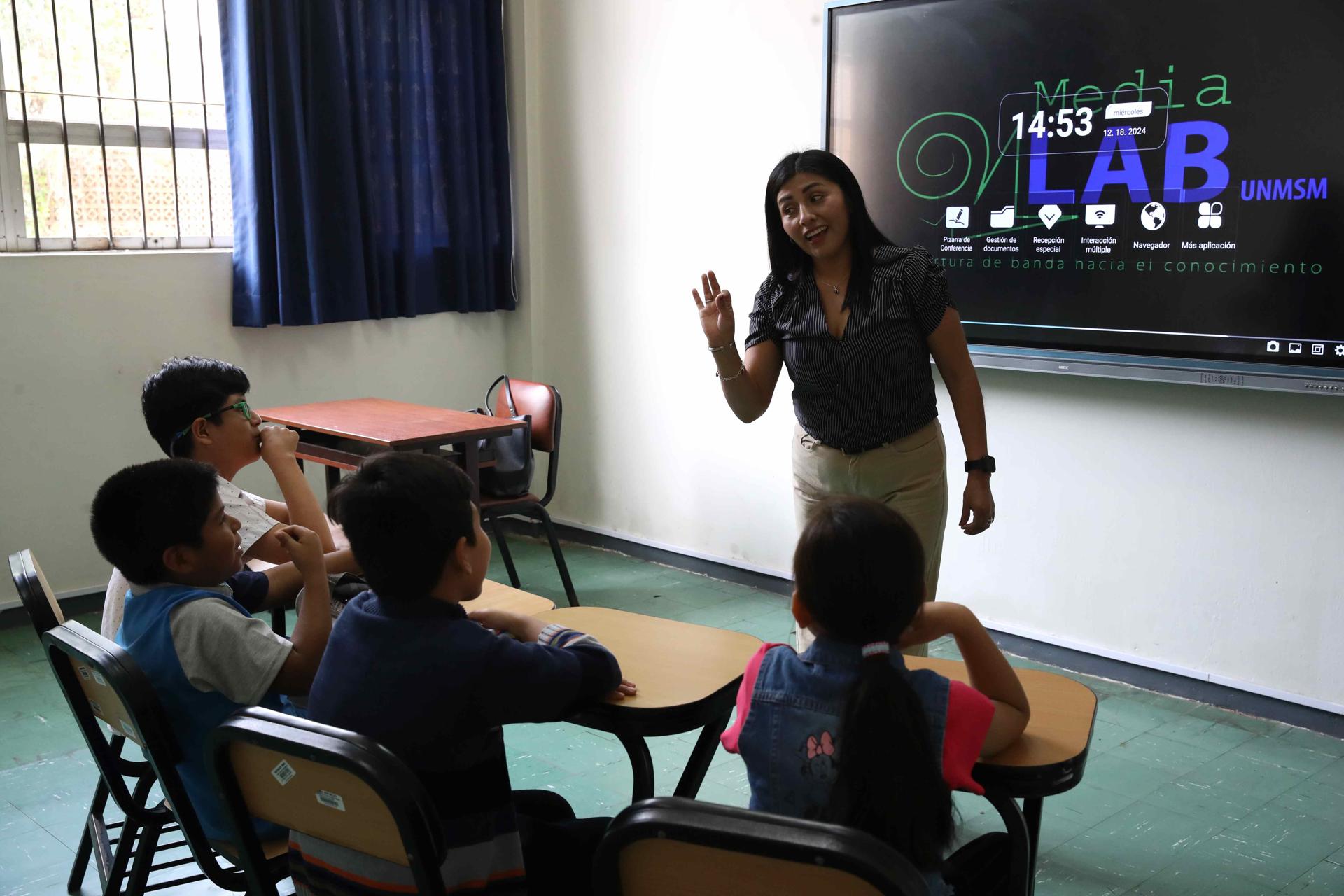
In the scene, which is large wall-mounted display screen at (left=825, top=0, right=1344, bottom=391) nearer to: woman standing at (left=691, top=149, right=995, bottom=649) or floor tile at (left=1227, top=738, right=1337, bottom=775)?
floor tile at (left=1227, top=738, right=1337, bottom=775)

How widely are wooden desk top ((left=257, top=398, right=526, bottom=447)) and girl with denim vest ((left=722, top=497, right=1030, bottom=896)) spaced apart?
92.2 inches

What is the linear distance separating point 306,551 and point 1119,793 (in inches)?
76.6

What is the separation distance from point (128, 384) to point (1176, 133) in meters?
3.45

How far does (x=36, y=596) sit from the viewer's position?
186 cm

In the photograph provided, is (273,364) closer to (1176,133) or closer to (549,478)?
(549,478)

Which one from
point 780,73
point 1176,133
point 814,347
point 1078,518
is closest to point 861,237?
point 814,347

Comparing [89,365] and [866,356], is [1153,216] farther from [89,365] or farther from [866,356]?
[89,365]

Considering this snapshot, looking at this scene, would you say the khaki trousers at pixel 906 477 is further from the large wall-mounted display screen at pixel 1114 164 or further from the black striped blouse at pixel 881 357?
the large wall-mounted display screen at pixel 1114 164

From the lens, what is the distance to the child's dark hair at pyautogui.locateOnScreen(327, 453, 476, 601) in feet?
4.73

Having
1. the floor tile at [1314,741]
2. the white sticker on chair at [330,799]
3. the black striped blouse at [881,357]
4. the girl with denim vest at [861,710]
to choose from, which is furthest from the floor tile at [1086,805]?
the white sticker on chair at [330,799]

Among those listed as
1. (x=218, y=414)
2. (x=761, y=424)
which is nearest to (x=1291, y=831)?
(x=761, y=424)

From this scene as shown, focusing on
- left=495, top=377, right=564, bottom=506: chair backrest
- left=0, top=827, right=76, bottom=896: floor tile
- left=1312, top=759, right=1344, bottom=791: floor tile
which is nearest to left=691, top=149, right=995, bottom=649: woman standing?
left=1312, top=759, right=1344, bottom=791: floor tile

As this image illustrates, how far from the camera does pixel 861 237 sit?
2426mm

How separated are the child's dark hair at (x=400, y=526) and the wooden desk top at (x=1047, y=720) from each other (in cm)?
63
